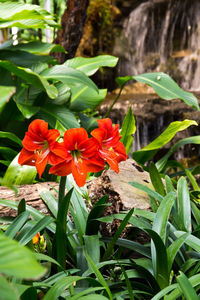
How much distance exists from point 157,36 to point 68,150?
653cm

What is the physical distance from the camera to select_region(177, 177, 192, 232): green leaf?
1.54 meters

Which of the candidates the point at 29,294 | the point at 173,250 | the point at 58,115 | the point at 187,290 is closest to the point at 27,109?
the point at 58,115

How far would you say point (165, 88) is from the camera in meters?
2.77

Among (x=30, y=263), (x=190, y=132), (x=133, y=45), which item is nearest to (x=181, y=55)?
(x=133, y=45)

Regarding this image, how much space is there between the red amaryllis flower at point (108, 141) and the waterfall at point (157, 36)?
5713 mm

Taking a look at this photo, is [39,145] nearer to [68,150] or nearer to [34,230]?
[68,150]

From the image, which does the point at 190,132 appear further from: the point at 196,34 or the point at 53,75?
the point at 196,34

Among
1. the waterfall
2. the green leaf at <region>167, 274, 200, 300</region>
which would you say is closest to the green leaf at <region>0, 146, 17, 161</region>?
the green leaf at <region>167, 274, 200, 300</region>

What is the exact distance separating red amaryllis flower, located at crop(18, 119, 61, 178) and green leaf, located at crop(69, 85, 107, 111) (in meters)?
1.86

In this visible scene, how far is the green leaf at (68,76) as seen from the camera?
267 cm

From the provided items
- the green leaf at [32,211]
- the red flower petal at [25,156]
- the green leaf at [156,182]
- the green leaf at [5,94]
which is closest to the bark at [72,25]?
the green leaf at [156,182]

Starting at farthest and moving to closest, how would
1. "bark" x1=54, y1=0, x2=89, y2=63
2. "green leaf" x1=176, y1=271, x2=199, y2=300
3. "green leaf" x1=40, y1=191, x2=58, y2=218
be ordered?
"bark" x1=54, y1=0, x2=89, y2=63, "green leaf" x1=40, y1=191, x2=58, y2=218, "green leaf" x1=176, y1=271, x2=199, y2=300

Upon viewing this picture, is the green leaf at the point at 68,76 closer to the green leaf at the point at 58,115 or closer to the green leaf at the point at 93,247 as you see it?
the green leaf at the point at 58,115

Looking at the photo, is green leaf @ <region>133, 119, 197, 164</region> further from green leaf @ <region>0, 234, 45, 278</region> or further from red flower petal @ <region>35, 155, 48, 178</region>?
green leaf @ <region>0, 234, 45, 278</region>
